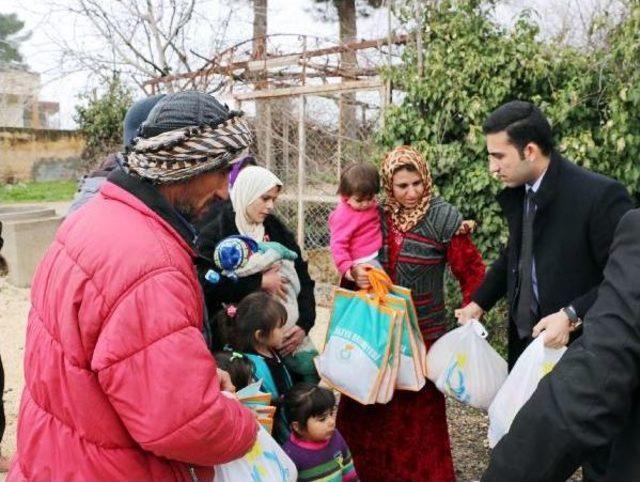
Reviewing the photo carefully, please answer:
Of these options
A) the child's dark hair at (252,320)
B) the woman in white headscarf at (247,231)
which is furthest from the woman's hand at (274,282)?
the child's dark hair at (252,320)

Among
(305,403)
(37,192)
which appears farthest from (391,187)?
(37,192)

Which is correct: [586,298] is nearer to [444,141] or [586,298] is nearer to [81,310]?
[81,310]

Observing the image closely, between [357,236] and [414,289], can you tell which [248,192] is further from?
[414,289]

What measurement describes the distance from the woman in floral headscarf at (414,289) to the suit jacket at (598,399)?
1.71 meters

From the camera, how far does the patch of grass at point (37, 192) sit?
60.0ft

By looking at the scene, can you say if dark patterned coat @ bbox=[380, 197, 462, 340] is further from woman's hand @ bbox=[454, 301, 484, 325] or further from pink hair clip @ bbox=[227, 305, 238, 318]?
pink hair clip @ bbox=[227, 305, 238, 318]

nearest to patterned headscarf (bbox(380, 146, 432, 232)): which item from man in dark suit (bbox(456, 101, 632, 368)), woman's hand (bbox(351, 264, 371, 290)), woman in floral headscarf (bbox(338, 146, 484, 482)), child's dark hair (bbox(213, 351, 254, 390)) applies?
woman in floral headscarf (bbox(338, 146, 484, 482))

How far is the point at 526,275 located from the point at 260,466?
4.79 feet

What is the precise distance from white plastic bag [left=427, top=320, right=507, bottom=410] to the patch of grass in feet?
56.0

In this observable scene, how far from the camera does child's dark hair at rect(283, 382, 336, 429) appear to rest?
2494mm

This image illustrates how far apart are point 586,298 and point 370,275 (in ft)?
3.04

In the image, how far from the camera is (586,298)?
244 cm

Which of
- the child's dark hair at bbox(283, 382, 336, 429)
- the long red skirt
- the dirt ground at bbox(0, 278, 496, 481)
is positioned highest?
the child's dark hair at bbox(283, 382, 336, 429)

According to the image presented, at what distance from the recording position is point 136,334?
1.36 m
